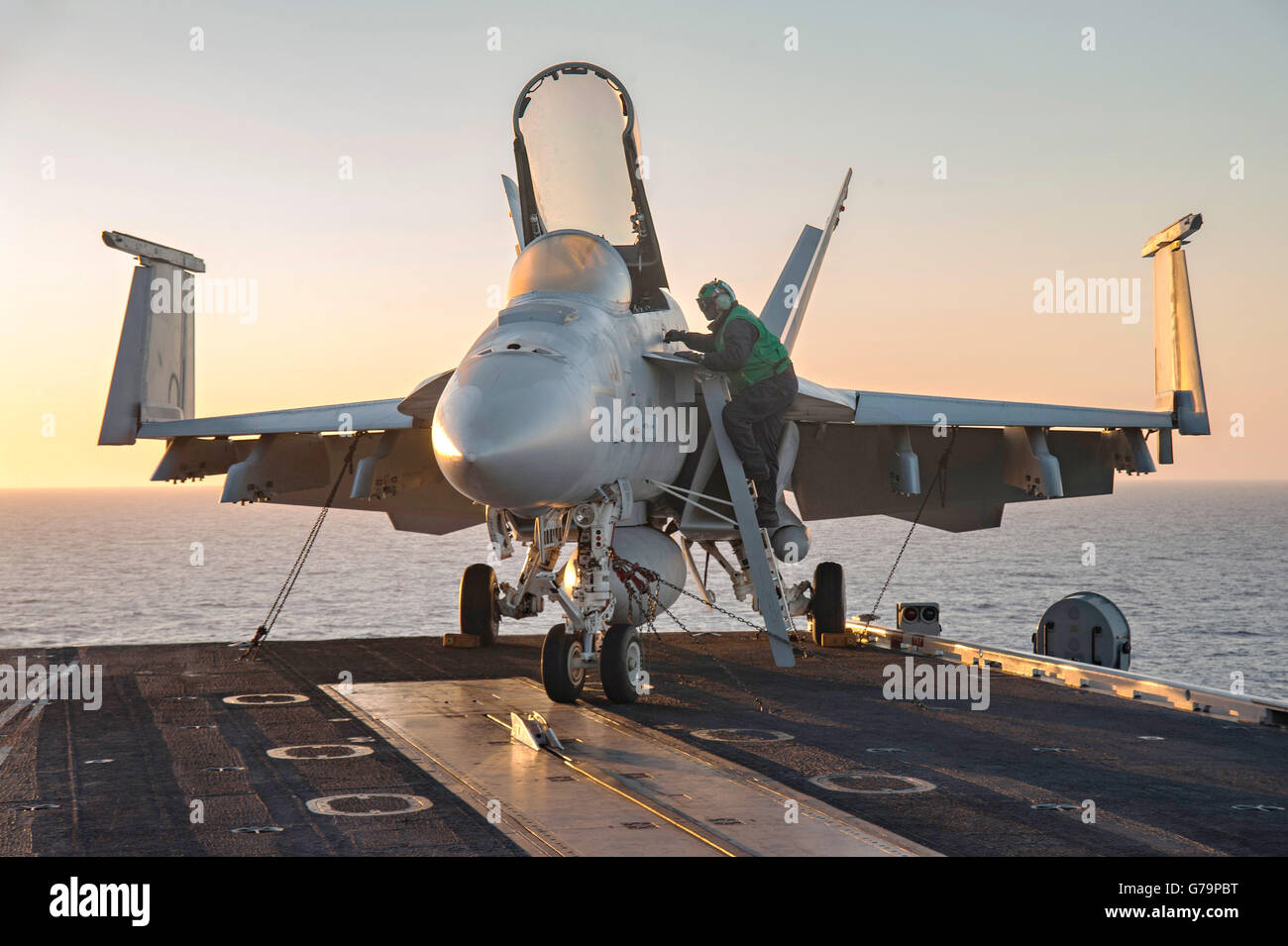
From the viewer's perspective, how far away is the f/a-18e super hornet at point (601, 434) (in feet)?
32.2

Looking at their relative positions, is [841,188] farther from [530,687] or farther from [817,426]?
[530,687]

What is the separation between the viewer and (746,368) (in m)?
12.1

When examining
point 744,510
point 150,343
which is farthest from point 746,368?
point 150,343

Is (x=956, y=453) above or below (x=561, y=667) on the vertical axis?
above

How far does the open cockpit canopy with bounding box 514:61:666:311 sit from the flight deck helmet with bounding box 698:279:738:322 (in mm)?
664

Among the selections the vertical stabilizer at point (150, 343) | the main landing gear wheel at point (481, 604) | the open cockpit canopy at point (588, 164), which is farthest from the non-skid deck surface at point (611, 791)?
the vertical stabilizer at point (150, 343)

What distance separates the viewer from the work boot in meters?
12.6

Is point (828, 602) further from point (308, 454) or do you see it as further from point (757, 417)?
point (308, 454)

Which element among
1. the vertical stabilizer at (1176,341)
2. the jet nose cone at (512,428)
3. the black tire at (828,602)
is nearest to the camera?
the jet nose cone at (512,428)

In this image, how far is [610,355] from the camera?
34.9 feet

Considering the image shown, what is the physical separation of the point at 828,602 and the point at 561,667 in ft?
24.2

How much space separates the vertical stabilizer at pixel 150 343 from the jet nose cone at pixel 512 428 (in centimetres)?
793

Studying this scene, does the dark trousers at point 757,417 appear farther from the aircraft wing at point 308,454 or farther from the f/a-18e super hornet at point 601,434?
the aircraft wing at point 308,454

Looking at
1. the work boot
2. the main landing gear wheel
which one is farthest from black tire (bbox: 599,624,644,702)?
the main landing gear wheel
